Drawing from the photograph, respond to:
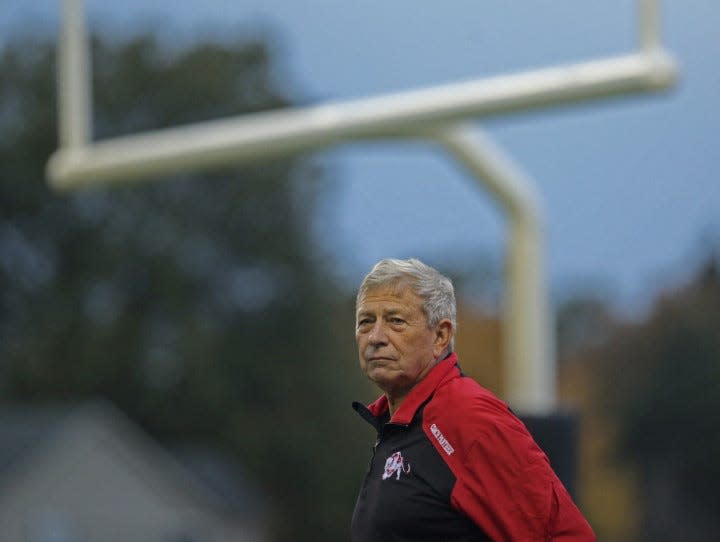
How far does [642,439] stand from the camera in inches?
2088

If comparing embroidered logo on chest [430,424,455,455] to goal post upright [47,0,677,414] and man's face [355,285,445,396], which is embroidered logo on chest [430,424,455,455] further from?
goal post upright [47,0,677,414]

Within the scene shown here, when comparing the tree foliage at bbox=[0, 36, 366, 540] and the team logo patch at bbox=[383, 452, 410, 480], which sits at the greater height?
the team logo patch at bbox=[383, 452, 410, 480]

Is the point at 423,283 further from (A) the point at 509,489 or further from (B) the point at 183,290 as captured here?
(B) the point at 183,290

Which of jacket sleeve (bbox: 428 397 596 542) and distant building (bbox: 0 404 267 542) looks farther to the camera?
distant building (bbox: 0 404 267 542)

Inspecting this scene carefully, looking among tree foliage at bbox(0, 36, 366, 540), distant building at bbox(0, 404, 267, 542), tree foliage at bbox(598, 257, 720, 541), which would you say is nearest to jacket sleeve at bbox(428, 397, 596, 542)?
tree foliage at bbox(0, 36, 366, 540)

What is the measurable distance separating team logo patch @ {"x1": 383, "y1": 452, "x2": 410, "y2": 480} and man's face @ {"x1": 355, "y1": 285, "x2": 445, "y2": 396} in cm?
15

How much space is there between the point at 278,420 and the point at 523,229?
32.7 metres

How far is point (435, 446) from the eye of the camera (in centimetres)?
324

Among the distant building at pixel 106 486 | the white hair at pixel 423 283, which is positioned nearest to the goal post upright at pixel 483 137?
the white hair at pixel 423 283

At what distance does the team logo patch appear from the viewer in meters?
3.29

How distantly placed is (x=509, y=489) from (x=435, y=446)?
18cm

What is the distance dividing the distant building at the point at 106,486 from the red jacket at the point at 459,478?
127 feet

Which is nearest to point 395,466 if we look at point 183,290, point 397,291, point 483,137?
point 397,291

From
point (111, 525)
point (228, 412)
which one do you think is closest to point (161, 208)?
point (228, 412)
